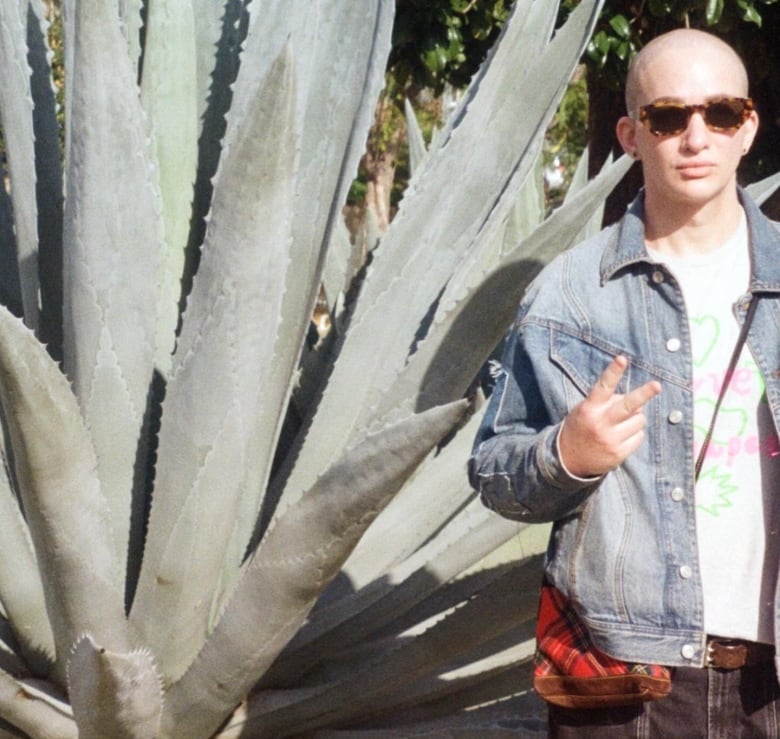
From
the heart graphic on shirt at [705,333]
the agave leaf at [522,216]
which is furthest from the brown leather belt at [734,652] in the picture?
the agave leaf at [522,216]

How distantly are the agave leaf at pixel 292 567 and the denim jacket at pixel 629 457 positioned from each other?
4.4 inches

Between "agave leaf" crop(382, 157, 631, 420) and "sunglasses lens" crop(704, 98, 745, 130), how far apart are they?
655 millimetres

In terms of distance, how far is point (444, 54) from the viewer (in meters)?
5.34

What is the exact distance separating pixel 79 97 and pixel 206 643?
2.95 feet

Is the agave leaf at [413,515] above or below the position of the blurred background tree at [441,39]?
below

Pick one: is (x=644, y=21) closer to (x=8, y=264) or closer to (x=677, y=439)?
(x=8, y=264)

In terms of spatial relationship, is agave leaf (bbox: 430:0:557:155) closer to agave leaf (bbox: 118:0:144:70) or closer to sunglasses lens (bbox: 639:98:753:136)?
agave leaf (bbox: 118:0:144:70)

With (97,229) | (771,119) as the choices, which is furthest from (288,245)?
(771,119)

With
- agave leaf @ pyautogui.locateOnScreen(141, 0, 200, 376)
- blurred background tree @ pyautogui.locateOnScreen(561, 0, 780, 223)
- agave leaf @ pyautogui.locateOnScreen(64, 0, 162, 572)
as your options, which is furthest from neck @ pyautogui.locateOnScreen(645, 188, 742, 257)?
blurred background tree @ pyautogui.locateOnScreen(561, 0, 780, 223)

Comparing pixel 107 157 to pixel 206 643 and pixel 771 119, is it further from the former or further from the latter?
pixel 771 119

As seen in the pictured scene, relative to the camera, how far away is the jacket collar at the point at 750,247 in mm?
1862

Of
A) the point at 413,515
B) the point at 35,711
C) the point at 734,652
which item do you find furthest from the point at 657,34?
the point at 734,652

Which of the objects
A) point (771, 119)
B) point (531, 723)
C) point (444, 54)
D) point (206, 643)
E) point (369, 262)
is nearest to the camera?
point (206, 643)

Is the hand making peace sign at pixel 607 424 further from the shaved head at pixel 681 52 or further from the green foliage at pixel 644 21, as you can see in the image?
the green foliage at pixel 644 21
